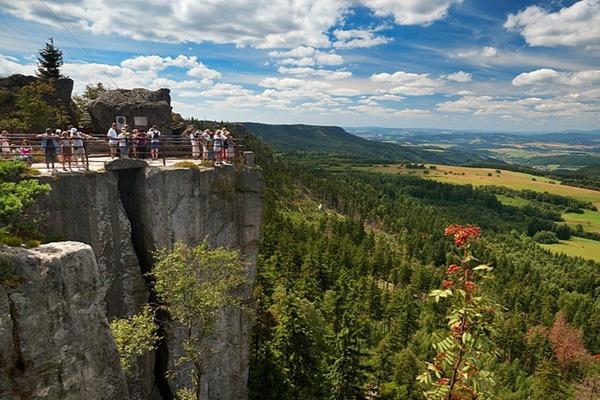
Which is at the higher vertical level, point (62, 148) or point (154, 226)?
point (62, 148)

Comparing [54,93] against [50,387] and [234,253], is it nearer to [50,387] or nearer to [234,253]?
[234,253]

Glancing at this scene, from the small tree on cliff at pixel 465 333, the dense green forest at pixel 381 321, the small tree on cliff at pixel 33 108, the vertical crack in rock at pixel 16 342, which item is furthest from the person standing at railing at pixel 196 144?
the small tree on cliff at pixel 465 333

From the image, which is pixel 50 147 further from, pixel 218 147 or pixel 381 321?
pixel 381 321

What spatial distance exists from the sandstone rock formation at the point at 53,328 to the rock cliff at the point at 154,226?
237 centimetres

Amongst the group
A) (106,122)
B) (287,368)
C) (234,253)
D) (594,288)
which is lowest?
(594,288)

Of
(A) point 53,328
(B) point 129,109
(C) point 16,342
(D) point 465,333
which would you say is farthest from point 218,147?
(D) point 465,333

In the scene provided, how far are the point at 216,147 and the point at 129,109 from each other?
19191 millimetres

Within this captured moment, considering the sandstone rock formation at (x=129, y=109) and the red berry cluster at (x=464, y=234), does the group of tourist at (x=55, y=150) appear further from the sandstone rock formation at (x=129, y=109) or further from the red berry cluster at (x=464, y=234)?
the red berry cluster at (x=464, y=234)

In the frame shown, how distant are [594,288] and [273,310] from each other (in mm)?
171011

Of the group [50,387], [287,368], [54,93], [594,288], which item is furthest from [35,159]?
[594,288]

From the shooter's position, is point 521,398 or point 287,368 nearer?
point 287,368

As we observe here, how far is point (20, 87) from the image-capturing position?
5166cm

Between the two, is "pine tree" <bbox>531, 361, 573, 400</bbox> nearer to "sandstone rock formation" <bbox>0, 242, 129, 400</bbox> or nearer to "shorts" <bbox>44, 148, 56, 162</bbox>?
"sandstone rock formation" <bbox>0, 242, 129, 400</bbox>

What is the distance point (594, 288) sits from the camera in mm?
175750
